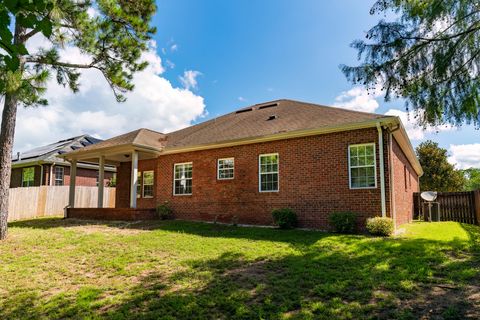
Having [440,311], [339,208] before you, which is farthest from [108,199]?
[440,311]

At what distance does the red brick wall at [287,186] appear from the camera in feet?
34.4

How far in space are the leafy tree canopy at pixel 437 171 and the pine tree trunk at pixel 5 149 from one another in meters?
31.9

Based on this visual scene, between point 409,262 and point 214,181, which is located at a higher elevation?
point 214,181

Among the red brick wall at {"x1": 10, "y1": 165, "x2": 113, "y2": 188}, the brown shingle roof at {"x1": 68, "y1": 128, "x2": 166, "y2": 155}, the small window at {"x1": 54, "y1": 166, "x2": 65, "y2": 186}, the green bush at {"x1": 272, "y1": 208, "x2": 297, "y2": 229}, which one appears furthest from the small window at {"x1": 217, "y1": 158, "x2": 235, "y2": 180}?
the small window at {"x1": 54, "y1": 166, "x2": 65, "y2": 186}

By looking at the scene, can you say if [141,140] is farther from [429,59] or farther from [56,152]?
[429,59]

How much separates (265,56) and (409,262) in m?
9.77

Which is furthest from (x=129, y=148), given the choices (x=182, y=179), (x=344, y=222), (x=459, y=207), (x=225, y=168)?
(x=459, y=207)

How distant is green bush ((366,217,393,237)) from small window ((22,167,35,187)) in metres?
22.3

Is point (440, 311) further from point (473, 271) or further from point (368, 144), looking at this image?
point (368, 144)

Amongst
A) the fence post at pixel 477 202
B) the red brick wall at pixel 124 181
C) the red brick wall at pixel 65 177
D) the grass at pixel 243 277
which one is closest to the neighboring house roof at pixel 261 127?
the red brick wall at pixel 124 181

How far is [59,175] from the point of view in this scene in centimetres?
2228

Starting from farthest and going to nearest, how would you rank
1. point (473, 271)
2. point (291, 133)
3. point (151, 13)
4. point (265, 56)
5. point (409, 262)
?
point (265, 56) → point (151, 13) → point (291, 133) → point (409, 262) → point (473, 271)

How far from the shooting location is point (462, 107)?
19.2 feet

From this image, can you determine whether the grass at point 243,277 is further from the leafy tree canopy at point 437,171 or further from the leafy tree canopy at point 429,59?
the leafy tree canopy at point 437,171
